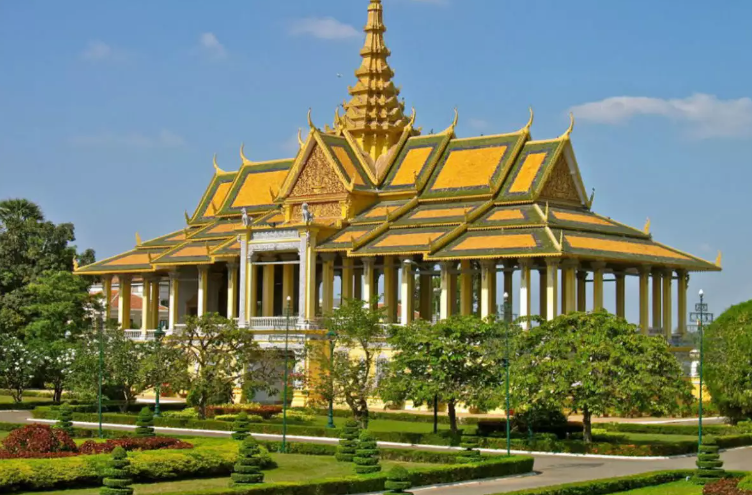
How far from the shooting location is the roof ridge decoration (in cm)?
7325

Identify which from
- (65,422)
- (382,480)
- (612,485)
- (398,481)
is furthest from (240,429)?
(612,485)

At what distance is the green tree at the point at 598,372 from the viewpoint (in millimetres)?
44500

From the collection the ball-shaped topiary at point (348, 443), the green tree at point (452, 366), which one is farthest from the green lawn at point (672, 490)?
the green tree at point (452, 366)

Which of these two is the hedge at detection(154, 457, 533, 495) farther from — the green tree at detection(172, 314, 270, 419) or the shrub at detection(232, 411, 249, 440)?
the green tree at detection(172, 314, 270, 419)

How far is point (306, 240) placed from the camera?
6650cm

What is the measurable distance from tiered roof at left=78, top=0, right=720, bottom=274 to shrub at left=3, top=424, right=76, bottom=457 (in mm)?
25563

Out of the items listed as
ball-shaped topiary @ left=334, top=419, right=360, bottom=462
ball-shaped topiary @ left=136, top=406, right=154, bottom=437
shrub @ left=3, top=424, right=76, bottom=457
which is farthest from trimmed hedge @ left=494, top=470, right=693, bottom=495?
ball-shaped topiary @ left=136, top=406, right=154, bottom=437

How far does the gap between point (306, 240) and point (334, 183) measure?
4578 millimetres

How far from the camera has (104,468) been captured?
108 feet

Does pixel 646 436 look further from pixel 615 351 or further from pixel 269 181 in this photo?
pixel 269 181

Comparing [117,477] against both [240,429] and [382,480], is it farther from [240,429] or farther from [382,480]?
[240,429]

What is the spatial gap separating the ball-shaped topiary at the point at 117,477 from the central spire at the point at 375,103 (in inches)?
1665

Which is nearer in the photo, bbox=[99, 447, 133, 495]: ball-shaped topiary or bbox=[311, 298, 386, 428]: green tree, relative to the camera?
bbox=[99, 447, 133, 495]: ball-shaped topiary

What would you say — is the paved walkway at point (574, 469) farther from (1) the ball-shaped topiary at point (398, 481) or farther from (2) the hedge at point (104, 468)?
(2) the hedge at point (104, 468)
